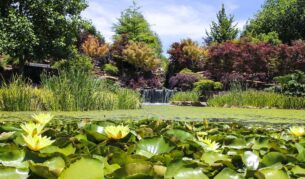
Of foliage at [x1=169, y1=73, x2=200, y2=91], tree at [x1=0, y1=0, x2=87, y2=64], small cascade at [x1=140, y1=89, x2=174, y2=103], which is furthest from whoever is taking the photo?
foliage at [x1=169, y1=73, x2=200, y2=91]

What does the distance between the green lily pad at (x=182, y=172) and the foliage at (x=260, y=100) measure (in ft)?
39.5

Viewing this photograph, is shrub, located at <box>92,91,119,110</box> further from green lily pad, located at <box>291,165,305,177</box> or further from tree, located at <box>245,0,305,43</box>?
tree, located at <box>245,0,305,43</box>

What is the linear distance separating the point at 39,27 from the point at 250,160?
12.5m

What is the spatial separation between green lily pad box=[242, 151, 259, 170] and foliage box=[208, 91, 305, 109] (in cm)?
1180

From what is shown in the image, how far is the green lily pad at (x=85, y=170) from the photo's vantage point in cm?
72

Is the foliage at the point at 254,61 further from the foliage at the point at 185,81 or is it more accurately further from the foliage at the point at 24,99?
the foliage at the point at 24,99

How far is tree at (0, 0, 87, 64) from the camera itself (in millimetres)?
11641

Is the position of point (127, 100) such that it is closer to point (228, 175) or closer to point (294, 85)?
point (294, 85)

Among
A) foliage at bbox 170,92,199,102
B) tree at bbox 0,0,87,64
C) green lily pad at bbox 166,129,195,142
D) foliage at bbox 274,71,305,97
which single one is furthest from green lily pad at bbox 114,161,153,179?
foliage at bbox 170,92,199,102

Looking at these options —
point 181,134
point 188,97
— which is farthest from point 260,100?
point 181,134

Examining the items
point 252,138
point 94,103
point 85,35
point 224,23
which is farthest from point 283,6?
point 252,138

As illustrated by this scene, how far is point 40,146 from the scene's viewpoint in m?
0.90

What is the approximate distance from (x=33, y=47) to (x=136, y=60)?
7.69m

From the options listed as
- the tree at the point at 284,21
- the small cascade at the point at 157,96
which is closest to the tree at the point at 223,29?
the tree at the point at 284,21
